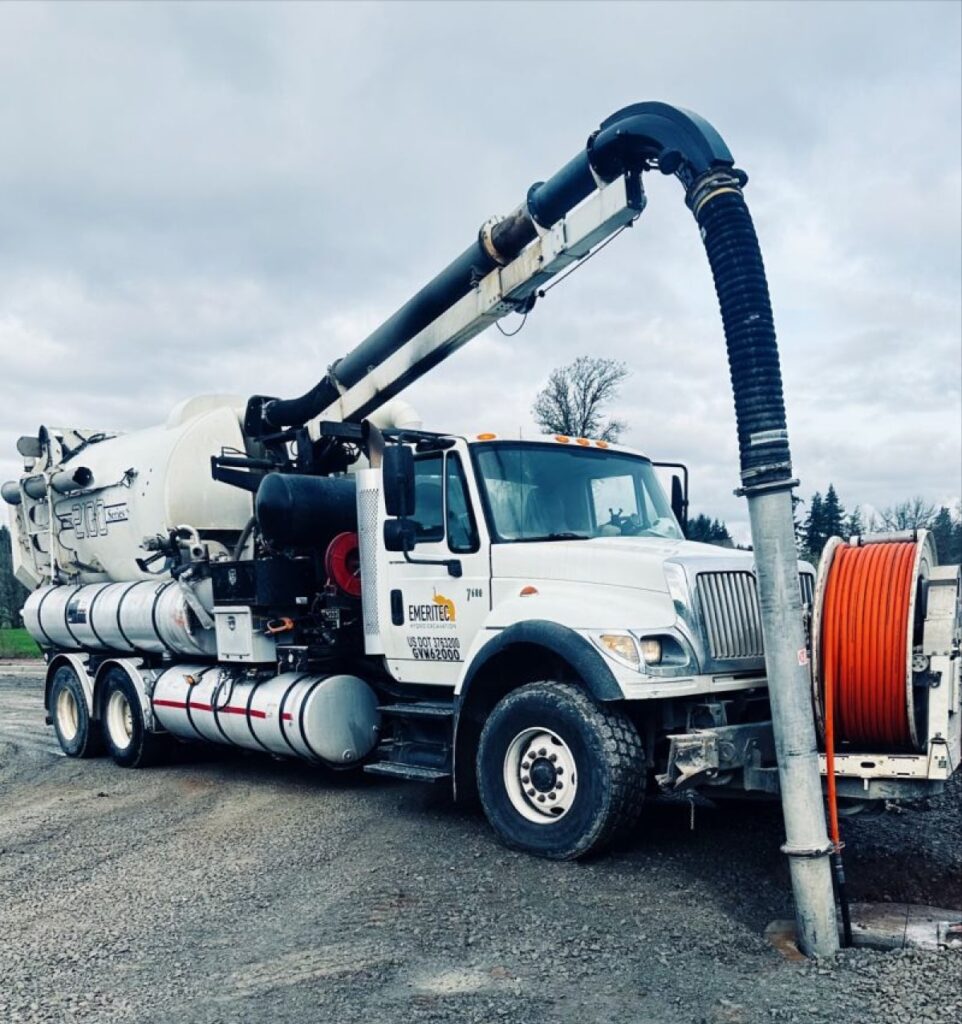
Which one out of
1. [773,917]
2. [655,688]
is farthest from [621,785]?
[773,917]

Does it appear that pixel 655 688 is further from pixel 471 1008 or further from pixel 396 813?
pixel 396 813

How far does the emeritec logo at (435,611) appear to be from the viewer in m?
7.35

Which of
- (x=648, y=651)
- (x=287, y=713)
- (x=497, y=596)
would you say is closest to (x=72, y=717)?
(x=287, y=713)

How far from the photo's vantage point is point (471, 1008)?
422 cm

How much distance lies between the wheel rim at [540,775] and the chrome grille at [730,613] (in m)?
1.11

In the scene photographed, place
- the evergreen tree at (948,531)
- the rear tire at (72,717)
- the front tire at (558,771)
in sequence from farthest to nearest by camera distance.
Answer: the evergreen tree at (948,531)
the rear tire at (72,717)
the front tire at (558,771)

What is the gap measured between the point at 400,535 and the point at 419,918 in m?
2.74

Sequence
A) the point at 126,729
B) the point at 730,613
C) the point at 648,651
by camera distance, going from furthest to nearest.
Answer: the point at 126,729, the point at 730,613, the point at 648,651

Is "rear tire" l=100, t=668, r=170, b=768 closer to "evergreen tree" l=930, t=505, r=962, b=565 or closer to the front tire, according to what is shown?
the front tire

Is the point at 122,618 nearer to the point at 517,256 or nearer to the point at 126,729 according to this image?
the point at 126,729

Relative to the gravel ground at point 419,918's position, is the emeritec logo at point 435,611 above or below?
above

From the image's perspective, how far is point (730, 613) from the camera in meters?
6.32

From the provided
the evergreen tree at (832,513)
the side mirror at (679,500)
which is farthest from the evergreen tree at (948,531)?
the side mirror at (679,500)

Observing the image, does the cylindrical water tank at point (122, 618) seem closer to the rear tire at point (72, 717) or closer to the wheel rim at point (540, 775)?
the rear tire at point (72, 717)
